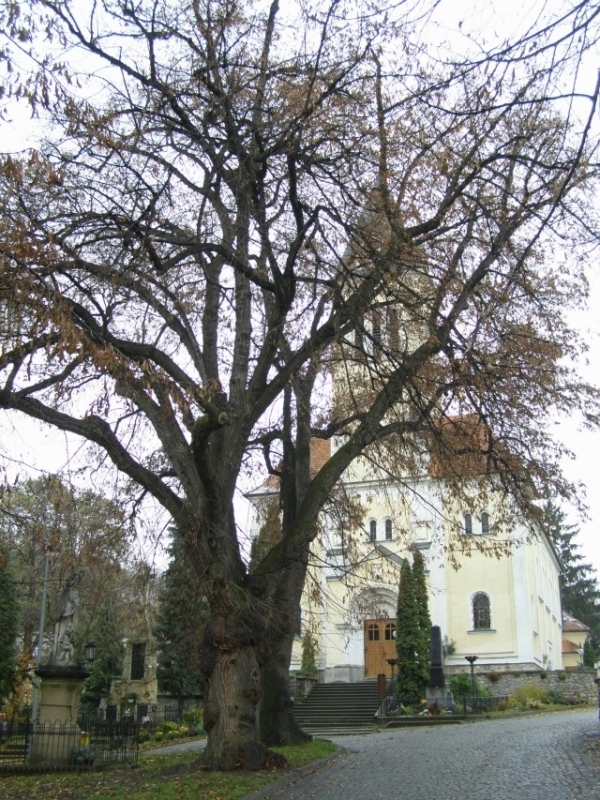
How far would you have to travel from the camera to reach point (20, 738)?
16781mm

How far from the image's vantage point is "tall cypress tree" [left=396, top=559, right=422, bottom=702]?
102 feet

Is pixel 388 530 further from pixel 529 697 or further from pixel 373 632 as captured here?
pixel 529 697

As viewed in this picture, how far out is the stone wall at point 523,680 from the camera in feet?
109

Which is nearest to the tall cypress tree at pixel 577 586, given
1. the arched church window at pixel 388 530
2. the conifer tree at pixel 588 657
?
the conifer tree at pixel 588 657

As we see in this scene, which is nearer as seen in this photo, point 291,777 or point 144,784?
point 144,784

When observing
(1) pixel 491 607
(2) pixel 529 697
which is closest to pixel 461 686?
(2) pixel 529 697

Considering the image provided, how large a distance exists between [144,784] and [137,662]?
2197 cm

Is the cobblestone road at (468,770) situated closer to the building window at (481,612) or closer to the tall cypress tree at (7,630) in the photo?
the tall cypress tree at (7,630)

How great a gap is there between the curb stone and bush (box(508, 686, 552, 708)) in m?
18.1

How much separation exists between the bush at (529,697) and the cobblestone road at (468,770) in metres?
13.3

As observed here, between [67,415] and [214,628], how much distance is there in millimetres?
3632

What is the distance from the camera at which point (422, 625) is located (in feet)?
105

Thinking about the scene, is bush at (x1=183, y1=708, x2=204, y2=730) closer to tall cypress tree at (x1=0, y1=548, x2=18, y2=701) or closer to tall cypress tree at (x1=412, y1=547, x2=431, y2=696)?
tall cypress tree at (x1=0, y1=548, x2=18, y2=701)

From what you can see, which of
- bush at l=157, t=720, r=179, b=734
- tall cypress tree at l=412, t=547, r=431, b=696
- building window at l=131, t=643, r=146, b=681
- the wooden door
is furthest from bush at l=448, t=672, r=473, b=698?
bush at l=157, t=720, r=179, b=734
